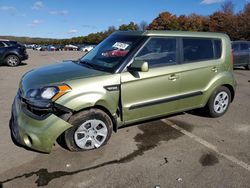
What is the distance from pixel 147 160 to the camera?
3.91m

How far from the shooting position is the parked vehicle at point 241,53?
13859 millimetres

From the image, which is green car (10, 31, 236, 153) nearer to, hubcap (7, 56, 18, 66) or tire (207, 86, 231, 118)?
tire (207, 86, 231, 118)

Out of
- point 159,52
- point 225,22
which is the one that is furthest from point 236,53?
point 225,22

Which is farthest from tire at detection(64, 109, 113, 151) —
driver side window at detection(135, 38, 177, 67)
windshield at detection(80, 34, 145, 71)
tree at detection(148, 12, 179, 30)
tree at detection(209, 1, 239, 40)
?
tree at detection(148, 12, 179, 30)

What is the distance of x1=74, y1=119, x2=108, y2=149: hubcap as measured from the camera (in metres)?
4.03

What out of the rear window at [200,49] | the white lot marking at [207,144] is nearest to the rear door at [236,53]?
the rear window at [200,49]

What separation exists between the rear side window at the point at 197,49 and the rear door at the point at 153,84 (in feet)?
0.86

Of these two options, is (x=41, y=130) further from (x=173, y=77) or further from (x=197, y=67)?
(x=197, y=67)

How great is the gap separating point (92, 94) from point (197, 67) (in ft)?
7.15

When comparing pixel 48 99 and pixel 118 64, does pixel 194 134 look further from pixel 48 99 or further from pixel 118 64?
pixel 48 99

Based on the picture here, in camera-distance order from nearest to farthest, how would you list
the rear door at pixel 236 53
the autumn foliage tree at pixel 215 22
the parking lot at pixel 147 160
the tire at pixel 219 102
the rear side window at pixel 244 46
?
1. the parking lot at pixel 147 160
2. the tire at pixel 219 102
3. the rear door at pixel 236 53
4. the rear side window at pixel 244 46
5. the autumn foliage tree at pixel 215 22

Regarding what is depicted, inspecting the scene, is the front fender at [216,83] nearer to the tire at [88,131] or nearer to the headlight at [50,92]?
the tire at [88,131]

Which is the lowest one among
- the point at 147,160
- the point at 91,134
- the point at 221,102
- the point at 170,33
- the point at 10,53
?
the point at 147,160

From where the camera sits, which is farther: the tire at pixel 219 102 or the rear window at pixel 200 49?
the tire at pixel 219 102
